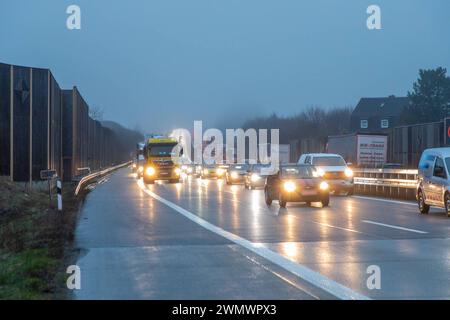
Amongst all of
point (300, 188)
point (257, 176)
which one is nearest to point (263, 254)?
point (300, 188)

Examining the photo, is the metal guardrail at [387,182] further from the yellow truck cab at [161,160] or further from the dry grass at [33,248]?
the yellow truck cab at [161,160]

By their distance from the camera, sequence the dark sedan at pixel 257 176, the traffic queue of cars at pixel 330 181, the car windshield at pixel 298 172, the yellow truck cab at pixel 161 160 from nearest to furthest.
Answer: the traffic queue of cars at pixel 330 181
the car windshield at pixel 298 172
the dark sedan at pixel 257 176
the yellow truck cab at pixel 161 160

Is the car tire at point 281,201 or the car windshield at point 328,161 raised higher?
the car windshield at point 328,161

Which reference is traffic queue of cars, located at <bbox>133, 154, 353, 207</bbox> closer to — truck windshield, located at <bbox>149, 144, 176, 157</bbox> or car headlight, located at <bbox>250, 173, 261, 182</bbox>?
car headlight, located at <bbox>250, 173, 261, 182</bbox>

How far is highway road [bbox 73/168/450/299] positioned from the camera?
32.1ft

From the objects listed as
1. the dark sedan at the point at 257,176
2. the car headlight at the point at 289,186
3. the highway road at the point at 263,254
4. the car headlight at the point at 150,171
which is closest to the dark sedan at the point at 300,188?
the car headlight at the point at 289,186

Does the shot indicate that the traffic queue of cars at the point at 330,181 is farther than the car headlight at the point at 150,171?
No

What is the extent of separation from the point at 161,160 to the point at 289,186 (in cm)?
2716

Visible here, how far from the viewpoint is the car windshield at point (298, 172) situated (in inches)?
1016

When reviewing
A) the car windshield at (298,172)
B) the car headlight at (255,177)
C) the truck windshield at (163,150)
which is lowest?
the car headlight at (255,177)

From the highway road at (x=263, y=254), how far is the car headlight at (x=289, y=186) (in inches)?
77.4

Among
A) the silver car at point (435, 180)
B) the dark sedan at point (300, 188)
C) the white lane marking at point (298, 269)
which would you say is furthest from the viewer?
the dark sedan at point (300, 188)
